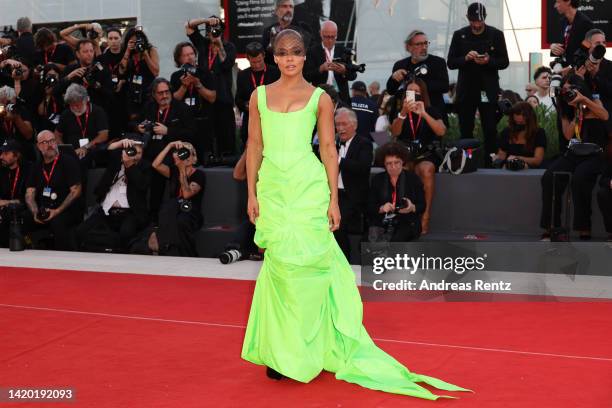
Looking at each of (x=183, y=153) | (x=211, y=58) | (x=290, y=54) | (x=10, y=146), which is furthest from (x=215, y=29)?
(x=290, y=54)

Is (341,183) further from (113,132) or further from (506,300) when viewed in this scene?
(113,132)

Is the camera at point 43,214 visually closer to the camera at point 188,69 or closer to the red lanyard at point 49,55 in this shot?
the camera at point 188,69

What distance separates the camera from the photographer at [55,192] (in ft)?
27.1

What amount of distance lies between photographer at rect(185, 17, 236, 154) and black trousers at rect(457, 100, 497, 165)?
7.30 ft

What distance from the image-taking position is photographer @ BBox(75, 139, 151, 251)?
806 centimetres

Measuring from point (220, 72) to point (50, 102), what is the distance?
198 centimetres

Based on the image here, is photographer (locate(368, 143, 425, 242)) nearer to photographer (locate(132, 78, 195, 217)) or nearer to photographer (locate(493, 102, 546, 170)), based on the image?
photographer (locate(493, 102, 546, 170))

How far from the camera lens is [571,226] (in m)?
6.98

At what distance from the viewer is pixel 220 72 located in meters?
8.77

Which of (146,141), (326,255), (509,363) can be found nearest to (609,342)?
(509,363)

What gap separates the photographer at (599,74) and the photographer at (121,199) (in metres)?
3.82

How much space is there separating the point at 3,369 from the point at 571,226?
442 centimetres

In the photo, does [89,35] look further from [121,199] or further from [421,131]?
[421,131]

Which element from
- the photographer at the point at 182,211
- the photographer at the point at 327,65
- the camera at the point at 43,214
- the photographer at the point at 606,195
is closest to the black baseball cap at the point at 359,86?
the photographer at the point at 327,65
